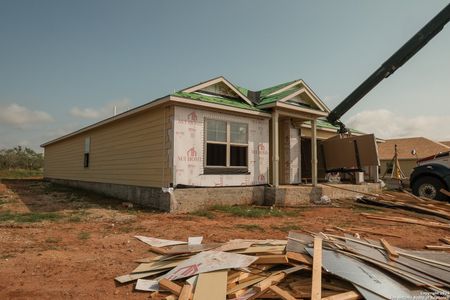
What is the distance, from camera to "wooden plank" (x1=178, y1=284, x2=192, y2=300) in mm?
3581

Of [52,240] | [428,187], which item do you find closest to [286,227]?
[52,240]

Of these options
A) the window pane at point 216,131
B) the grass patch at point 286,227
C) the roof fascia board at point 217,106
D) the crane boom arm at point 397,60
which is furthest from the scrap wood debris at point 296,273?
the crane boom arm at point 397,60

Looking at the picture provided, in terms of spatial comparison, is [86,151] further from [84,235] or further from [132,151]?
[84,235]

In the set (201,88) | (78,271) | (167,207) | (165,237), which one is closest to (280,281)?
(78,271)

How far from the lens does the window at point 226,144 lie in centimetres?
1120

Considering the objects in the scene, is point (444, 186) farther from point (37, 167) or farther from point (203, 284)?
point (37, 167)

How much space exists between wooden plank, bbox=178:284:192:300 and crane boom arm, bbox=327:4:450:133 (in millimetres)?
13991

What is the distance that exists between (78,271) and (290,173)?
11.4 m

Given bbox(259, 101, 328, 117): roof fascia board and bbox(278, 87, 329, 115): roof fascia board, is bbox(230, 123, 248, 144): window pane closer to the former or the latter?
bbox(259, 101, 328, 117): roof fascia board

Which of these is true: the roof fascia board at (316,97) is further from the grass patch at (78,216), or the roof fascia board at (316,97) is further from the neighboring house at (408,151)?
the neighboring house at (408,151)

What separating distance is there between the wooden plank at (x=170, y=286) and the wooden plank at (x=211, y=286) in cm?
28

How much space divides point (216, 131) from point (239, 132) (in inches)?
43.2

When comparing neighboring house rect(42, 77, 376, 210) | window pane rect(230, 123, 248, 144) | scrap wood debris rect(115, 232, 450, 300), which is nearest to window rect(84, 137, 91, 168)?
neighboring house rect(42, 77, 376, 210)

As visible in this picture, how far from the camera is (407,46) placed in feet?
45.6
